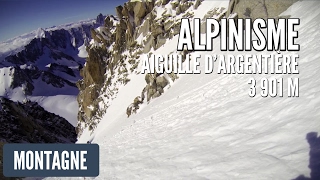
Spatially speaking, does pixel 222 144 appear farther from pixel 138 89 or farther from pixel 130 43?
pixel 130 43

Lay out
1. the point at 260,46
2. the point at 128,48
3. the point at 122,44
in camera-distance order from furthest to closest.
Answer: the point at 122,44
the point at 128,48
the point at 260,46

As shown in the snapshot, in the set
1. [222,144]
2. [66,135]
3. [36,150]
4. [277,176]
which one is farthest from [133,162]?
[66,135]

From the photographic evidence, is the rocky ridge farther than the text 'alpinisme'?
Yes

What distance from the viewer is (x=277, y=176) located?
410 cm

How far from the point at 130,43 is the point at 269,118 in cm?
5628

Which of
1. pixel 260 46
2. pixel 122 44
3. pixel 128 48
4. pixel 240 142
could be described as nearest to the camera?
pixel 240 142

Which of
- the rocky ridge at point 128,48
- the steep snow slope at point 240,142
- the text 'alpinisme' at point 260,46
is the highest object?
the rocky ridge at point 128,48

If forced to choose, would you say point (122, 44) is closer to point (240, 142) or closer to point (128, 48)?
point (128, 48)

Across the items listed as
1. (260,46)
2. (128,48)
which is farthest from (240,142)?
(128,48)

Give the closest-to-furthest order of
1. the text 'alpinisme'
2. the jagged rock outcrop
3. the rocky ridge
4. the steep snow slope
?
1. the steep snow slope
2. the text 'alpinisme'
3. the rocky ridge
4. the jagged rock outcrop

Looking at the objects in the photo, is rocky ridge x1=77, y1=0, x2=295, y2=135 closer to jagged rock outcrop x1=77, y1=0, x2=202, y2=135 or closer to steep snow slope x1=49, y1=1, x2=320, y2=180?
jagged rock outcrop x1=77, y1=0, x2=202, y2=135

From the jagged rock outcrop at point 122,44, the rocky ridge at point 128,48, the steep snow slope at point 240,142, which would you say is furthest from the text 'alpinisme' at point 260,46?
the jagged rock outcrop at point 122,44

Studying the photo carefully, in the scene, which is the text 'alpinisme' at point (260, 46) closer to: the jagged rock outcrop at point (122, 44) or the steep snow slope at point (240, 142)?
the steep snow slope at point (240, 142)

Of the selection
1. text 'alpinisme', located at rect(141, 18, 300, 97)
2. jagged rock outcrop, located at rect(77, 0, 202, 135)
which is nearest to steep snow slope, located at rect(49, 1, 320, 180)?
text 'alpinisme', located at rect(141, 18, 300, 97)
